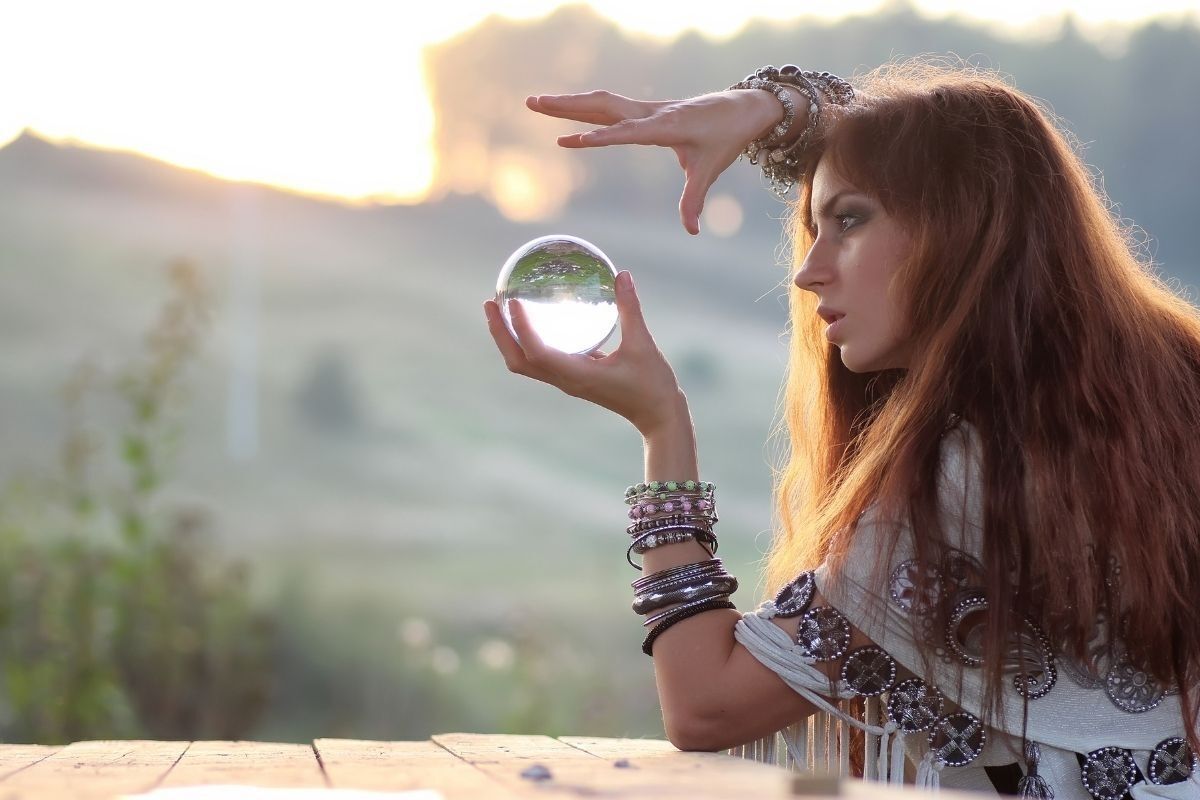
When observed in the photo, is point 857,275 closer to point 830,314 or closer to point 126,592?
point 830,314

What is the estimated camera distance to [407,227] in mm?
6098

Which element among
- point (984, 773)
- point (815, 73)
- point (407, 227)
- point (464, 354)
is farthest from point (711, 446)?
point (984, 773)

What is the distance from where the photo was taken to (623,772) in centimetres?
137

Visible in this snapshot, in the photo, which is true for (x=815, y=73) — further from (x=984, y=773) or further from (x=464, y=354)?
(x=464, y=354)

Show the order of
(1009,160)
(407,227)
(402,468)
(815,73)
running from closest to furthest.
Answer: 1. (1009,160)
2. (815,73)
3. (402,468)
4. (407,227)

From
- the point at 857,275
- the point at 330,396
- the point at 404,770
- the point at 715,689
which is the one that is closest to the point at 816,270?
the point at 857,275

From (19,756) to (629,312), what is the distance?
109cm

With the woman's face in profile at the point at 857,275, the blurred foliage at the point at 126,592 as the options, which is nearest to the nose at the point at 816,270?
the woman's face in profile at the point at 857,275

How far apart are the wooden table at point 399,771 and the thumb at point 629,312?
0.64m

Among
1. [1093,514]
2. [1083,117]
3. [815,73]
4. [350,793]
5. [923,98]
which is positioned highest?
[1083,117]

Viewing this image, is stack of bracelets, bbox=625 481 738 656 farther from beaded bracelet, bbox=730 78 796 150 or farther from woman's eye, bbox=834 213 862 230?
beaded bracelet, bbox=730 78 796 150

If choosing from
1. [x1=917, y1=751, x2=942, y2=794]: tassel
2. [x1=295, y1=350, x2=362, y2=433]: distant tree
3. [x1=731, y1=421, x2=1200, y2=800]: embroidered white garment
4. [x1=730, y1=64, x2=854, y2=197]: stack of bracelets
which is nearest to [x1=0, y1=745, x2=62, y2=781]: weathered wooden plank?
[x1=731, y1=421, x2=1200, y2=800]: embroidered white garment

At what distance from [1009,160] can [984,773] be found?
3.15 feet

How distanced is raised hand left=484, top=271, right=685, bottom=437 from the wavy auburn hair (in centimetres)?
32
